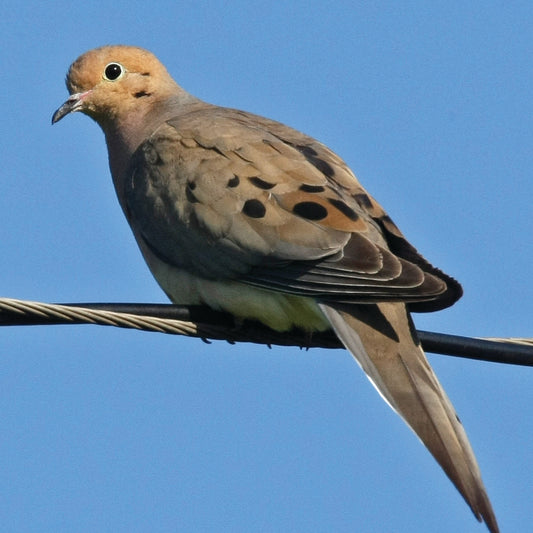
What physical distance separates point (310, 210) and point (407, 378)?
911 mm

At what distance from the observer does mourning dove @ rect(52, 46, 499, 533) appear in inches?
203

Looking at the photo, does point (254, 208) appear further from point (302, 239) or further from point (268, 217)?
point (302, 239)

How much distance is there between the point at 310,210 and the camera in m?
5.63

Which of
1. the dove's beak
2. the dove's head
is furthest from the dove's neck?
the dove's beak

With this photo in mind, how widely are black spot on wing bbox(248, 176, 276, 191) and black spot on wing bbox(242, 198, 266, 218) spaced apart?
83 millimetres

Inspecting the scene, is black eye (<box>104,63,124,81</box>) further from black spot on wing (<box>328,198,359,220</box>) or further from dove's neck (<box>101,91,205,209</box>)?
black spot on wing (<box>328,198,359,220</box>)

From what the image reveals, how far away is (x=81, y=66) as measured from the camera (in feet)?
24.5

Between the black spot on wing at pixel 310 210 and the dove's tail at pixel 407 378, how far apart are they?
0.42m

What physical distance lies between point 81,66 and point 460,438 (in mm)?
3617

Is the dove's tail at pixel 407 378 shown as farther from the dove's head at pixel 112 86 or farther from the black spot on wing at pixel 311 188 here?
the dove's head at pixel 112 86

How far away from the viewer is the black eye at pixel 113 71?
7.48m

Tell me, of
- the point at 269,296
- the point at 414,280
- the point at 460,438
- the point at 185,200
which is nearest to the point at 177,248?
the point at 185,200

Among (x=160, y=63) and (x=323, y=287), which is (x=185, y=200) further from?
(x=160, y=63)

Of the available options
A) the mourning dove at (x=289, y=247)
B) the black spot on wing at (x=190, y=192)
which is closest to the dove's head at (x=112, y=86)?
the mourning dove at (x=289, y=247)
